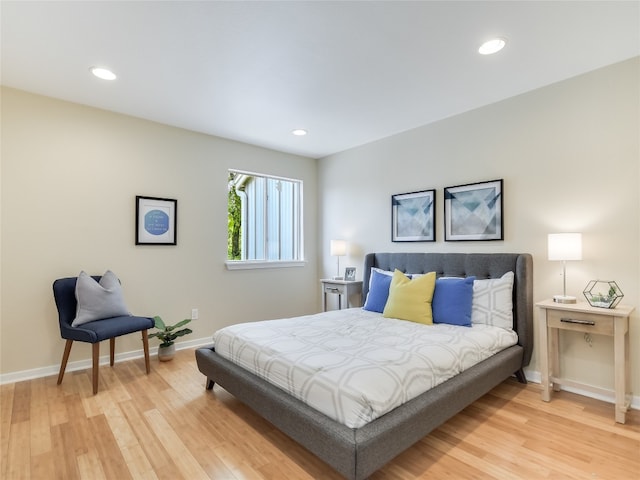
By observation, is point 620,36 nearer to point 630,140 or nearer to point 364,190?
point 630,140

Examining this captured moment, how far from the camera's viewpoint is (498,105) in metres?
3.14

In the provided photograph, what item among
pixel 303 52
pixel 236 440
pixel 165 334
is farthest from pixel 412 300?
pixel 165 334

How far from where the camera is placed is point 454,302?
2822 millimetres

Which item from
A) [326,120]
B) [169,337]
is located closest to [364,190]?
[326,120]

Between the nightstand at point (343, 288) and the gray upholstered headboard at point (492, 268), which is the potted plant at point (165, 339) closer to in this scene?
the nightstand at point (343, 288)

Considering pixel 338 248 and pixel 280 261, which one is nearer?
pixel 338 248

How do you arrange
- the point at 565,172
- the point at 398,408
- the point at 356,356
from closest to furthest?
the point at 398,408, the point at 356,356, the point at 565,172

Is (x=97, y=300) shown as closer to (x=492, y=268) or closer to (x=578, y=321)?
(x=492, y=268)

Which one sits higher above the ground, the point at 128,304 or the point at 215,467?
the point at 128,304

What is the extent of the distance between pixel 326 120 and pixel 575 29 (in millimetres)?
2137

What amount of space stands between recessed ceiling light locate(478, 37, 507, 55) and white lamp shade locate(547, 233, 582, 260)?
1.41 metres

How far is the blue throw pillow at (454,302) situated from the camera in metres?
2.78

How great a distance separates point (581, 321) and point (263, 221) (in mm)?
3642

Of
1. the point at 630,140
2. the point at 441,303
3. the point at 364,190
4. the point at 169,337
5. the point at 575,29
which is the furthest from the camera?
the point at 364,190
